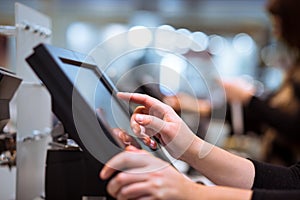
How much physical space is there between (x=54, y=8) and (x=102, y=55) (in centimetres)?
374

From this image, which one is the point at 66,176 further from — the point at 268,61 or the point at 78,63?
the point at 268,61

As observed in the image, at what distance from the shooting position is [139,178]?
1.48 feet

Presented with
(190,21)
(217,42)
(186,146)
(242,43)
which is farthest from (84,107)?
(242,43)

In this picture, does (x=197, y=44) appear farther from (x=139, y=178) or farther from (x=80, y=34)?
(x=80, y=34)

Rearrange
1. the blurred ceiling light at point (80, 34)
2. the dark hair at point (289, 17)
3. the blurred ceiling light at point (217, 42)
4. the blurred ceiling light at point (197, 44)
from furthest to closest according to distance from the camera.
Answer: the blurred ceiling light at point (80, 34) < the blurred ceiling light at point (217, 42) < the dark hair at point (289, 17) < the blurred ceiling light at point (197, 44)

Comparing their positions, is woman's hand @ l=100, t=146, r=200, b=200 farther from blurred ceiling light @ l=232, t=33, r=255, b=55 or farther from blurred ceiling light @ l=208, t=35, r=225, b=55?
blurred ceiling light @ l=232, t=33, r=255, b=55

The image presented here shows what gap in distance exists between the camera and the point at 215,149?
0.70 m

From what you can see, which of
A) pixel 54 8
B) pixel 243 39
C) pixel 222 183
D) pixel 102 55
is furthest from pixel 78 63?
pixel 243 39

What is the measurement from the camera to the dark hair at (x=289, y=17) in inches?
62.7

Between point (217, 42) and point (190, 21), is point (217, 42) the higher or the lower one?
the lower one

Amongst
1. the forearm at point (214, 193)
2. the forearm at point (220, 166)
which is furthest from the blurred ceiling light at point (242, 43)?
the forearm at point (214, 193)

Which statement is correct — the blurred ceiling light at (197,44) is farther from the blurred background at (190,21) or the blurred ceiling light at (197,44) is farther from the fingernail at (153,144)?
the blurred background at (190,21)

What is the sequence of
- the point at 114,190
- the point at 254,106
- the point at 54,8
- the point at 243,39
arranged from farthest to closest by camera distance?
the point at 243,39 < the point at 54,8 < the point at 254,106 < the point at 114,190

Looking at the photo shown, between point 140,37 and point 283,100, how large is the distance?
1126 mm
